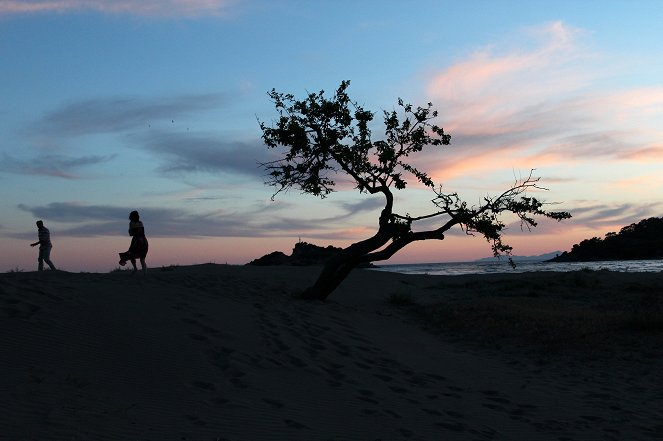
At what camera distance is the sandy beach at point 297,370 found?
641cm

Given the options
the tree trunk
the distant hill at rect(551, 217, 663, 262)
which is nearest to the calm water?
the distant hill at rect(551, 217, 663, 262)

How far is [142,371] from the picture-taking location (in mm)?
7680

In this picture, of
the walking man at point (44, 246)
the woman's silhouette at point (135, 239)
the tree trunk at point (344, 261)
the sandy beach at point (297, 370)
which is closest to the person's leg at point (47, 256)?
the walking man at point (44, 246)

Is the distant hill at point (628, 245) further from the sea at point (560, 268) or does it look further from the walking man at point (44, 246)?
the walking man at point (44, 246)

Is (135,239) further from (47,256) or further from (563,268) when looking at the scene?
(563,268)

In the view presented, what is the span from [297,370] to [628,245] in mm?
82131

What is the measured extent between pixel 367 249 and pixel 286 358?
6.41 meters

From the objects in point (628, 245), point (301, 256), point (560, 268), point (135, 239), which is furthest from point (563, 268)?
point (135, 239)

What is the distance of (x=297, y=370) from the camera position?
894 cm

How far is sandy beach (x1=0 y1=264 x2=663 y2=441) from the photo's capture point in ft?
21.0

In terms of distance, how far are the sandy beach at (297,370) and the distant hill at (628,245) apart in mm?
71269

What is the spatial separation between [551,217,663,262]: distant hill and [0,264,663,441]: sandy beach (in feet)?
234

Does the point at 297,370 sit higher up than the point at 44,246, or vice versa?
the point at 44,246

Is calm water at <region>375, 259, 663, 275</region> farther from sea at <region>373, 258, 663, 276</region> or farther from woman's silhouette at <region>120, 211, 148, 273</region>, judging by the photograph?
woman's silhouette at <region>120, 211, 148, 273</region>
